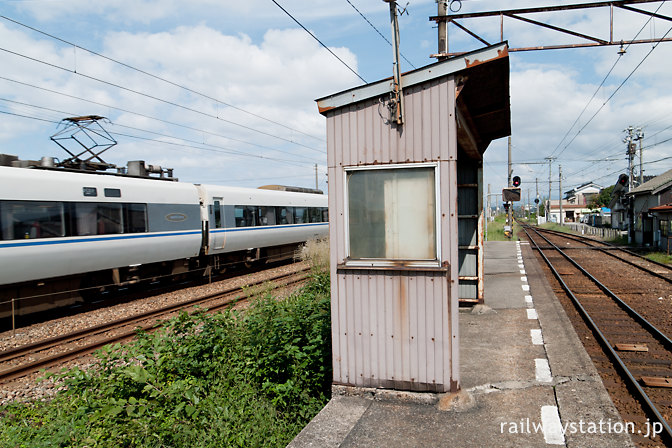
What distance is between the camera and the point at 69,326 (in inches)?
352

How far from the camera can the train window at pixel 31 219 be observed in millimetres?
8586

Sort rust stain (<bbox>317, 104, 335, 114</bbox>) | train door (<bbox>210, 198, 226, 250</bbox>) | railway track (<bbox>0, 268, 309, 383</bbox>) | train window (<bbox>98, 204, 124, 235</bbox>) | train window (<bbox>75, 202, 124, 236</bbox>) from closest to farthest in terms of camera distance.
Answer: rust stain (<bbox>317, 104, 335, 114</bbox>), railway track (<bbox>0, 268, 309, 383</bbox>), train window (<bbox>75, 202, 124, 236</bbox>), train window (<bbox>98, 204, 124, 235</bbox>), train door (<bbox>210, 198, 226, 250</bbox>)

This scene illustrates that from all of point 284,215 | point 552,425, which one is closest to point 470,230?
point 552,425

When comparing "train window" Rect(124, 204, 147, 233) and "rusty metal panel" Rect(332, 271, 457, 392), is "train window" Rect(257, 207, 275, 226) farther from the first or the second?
"rusty metal panel" Rect(332, 271, 457, 392)

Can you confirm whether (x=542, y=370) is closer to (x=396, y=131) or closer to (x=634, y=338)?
(x=396, y=131)

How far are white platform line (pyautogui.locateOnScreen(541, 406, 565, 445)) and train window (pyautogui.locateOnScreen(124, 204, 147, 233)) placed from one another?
397 inches

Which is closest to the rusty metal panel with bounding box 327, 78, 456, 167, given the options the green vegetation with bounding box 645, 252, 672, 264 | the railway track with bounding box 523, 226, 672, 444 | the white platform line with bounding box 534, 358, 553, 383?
the white platform line with bounding box 534, 358, 553, 383

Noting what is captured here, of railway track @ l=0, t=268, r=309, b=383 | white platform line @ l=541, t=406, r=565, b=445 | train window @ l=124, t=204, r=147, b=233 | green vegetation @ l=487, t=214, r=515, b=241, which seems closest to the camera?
white platform line @ l=541, t=406, r=565, b=445

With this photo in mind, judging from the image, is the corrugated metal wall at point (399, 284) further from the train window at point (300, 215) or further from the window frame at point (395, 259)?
the train window at point (300, 215)

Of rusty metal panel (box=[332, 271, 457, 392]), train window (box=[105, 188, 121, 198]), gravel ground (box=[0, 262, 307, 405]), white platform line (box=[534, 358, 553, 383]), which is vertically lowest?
→ gravel ground (box=[0, 262, 307, 405])

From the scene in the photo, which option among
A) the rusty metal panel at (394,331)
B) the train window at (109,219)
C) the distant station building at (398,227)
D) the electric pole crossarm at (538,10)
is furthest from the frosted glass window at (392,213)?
the train window at (109,219)

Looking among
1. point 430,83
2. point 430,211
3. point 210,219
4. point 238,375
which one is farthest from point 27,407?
point 210,219

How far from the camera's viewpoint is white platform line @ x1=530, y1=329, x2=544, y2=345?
611cm

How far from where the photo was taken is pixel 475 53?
4191mm
